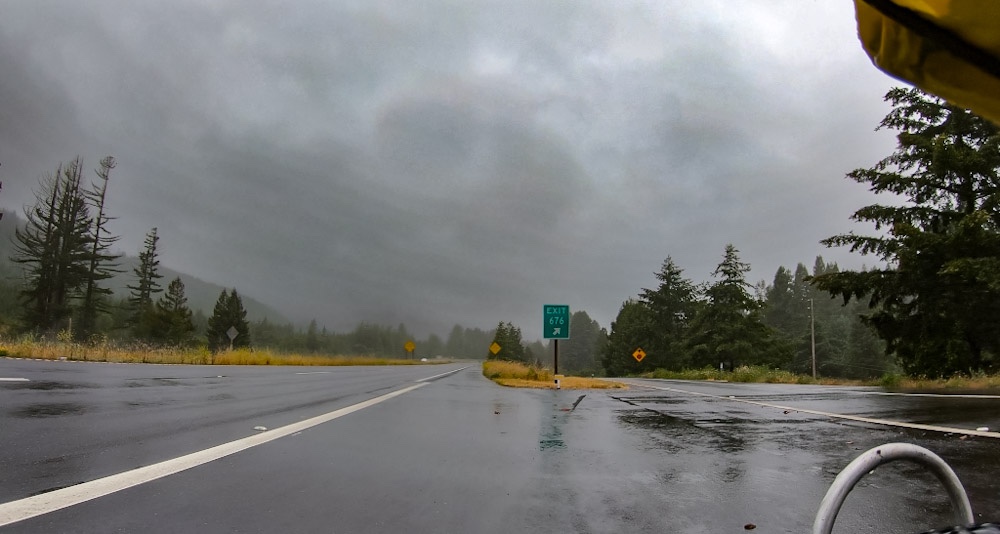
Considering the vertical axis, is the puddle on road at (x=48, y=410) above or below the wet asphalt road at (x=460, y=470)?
above

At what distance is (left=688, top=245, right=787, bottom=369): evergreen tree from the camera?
176 ft

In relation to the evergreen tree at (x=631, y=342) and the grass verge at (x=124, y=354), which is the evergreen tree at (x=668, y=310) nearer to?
the evergreen tree at (x=631, y=342)

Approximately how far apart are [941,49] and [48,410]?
331 inches

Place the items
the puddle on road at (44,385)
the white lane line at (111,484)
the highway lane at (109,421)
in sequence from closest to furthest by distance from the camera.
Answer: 1. the white lane line at (111,484)
2. the highway lane at (109,421)
3. the puddle on road at (44,385)

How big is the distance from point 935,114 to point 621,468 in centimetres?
2655

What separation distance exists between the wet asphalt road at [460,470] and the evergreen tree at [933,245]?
588 inches

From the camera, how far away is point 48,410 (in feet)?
20.4

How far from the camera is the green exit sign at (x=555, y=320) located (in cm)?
2167

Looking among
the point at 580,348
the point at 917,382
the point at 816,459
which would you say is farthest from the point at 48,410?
the point at 580,348

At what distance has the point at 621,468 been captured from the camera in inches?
184

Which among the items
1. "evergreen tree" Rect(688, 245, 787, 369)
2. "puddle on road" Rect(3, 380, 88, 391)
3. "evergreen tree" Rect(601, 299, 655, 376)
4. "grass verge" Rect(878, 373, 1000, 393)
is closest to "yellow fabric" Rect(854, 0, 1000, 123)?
"puddle on road" Rect(3, 380, 88, 391)

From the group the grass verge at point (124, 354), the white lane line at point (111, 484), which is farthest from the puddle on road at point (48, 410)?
the grass verge at point (124, 354)

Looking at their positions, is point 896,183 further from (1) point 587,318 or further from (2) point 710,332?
(1) point 587,318

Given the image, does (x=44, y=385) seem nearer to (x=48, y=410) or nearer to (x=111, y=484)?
(x=48, y=410)
